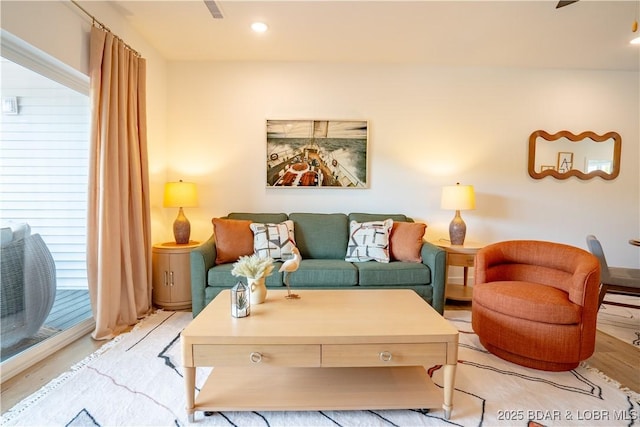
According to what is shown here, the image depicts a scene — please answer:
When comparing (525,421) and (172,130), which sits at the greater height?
(172,130)

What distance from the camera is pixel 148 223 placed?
9.42 feet

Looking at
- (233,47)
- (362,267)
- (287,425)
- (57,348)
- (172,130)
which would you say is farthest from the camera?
(172,130)

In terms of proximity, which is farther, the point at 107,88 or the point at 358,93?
the point at 358,93

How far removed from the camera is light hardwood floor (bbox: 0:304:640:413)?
1724 millimetres

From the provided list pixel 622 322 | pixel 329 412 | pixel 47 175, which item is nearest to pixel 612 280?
pixel 622 322

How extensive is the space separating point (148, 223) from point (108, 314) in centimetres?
83

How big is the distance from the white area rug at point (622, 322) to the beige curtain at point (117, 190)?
395 cm

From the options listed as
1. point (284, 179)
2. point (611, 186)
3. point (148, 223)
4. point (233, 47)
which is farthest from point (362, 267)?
point (611, 186)

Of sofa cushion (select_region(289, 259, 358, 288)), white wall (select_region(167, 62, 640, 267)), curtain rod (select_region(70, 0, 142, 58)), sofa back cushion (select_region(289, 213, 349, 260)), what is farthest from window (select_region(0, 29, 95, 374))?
sofa back cushion (select_region(289, 213, 349, 260))

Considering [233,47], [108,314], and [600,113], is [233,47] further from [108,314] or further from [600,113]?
[600,113]

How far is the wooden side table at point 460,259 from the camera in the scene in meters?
3.05

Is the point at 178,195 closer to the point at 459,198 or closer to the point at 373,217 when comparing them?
the point at 373,217

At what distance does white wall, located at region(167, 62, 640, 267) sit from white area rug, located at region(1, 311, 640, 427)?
1.83 metres

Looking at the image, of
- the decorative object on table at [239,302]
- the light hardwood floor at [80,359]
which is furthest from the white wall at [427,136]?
the decorative object on table at [239,302]
